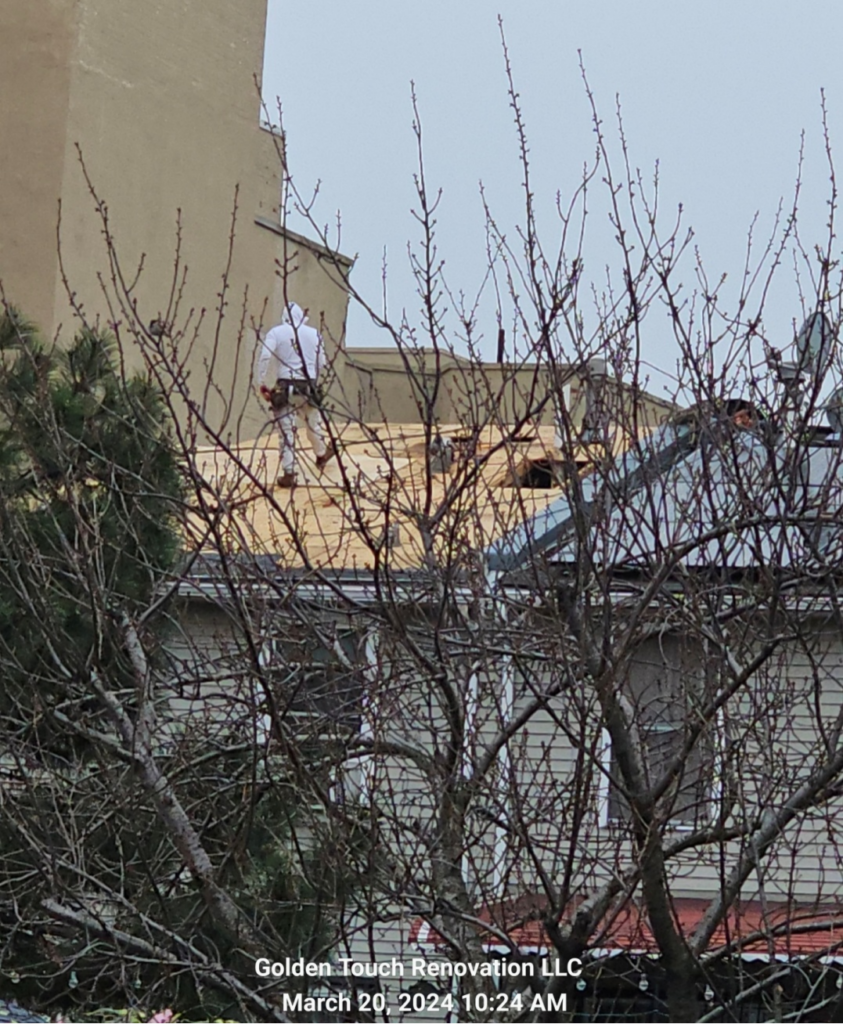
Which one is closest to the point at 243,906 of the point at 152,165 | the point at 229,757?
the point at 229,757

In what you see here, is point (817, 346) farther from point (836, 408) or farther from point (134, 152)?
point (134, 152)

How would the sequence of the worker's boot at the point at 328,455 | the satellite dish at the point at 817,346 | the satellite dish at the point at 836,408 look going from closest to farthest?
the worker's boot at the point at 328,455, the satellite dish at the point at 817,346, the satellite dish at the point at 836,408

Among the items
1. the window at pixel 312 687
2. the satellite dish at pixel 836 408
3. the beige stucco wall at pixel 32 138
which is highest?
the beige stucco wall at pixel 32 138

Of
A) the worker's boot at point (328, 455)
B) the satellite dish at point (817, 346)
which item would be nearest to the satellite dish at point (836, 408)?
the satellite dish at point (817, 346)

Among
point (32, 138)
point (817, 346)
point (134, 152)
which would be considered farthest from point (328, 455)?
point (134, 152)

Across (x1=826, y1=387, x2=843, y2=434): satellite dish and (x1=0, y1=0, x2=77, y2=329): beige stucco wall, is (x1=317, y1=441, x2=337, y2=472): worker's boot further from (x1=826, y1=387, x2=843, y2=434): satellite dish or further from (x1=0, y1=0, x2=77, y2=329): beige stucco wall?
(x1=0, y1=0, x2=77, y2=329): beige stucco wall

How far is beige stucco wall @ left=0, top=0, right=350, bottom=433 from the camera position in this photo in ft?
78.3

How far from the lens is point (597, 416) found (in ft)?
25.7

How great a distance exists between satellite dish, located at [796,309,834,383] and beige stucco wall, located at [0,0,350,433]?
50.8 ft

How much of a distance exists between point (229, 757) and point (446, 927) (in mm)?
1684

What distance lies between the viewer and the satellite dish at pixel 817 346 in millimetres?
7828

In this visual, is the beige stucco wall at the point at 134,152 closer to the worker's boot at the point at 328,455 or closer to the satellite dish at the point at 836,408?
the worker's boot at the point at 328,455

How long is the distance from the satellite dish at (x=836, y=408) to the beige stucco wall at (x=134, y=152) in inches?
599

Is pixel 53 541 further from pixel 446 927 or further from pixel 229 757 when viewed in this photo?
pixel 446 927
